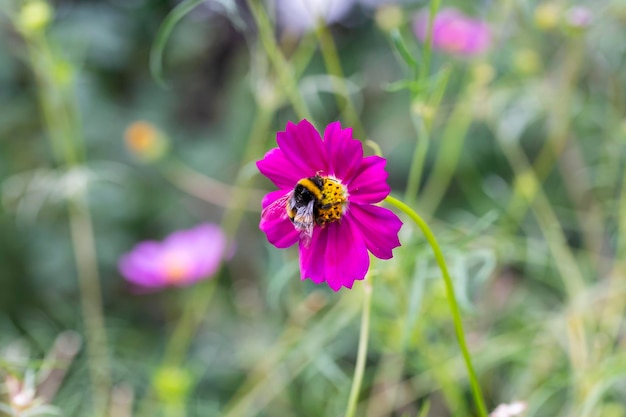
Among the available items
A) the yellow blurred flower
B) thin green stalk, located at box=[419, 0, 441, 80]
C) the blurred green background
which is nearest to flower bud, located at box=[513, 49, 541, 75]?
the blurred green background

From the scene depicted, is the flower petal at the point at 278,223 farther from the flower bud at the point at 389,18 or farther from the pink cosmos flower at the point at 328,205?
the flower bud at the point at 389,18

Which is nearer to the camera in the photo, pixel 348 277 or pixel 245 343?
pixel 348 277

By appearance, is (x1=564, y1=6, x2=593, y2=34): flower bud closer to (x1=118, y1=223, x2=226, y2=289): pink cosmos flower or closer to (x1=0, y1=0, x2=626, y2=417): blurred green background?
(x1=0, y1=0, x2=626, y2=417): blurred green background

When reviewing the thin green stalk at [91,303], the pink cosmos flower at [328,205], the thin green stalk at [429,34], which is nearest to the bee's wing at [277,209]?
the pink cosmos flower at [328,205]

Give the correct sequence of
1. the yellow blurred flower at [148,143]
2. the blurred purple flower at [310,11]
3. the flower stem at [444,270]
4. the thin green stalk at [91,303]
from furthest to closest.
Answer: the yellow blurred flower at [148,143], the thin green stalk at [91,303], the blurred purple flower at [310,11], the flower stem at [444,270]

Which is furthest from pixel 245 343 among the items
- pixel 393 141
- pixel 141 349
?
pixel 393 141

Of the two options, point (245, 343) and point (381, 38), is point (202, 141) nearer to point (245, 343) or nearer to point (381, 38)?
point (381, 38)
